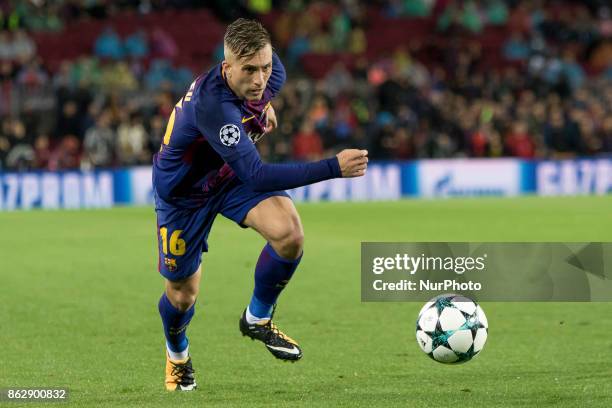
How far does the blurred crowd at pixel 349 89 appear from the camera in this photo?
21.2 m

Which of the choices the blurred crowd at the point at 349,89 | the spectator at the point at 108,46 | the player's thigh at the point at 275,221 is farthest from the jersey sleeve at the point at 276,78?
the spectator at the point at 108,46

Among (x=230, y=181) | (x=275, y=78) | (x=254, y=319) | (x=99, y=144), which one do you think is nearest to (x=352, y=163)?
(x=230, y=181)

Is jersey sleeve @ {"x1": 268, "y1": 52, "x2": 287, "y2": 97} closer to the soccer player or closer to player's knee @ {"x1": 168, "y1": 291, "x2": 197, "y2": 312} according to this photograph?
the soccer player

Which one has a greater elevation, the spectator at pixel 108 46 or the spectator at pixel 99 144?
the spectator at pixel 108 46

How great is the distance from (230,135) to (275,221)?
0.69 meters

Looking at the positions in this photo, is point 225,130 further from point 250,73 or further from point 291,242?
point 291,242

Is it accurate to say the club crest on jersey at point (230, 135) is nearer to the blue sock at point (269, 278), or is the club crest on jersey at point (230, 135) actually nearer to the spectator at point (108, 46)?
the blue sock at point (269, 278)

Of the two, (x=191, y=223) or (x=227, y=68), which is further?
(x=191, y=223)

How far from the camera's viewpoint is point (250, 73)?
6.36 m

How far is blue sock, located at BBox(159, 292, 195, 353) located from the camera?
23.2 feet

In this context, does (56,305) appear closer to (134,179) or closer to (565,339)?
(565,339)

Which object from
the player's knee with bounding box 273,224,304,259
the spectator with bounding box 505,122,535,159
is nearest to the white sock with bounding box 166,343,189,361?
the player's knee with bounding box 273,224,304,259

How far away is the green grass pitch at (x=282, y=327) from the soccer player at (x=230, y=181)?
405 millimetres

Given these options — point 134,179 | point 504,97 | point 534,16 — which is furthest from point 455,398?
point 534,16
